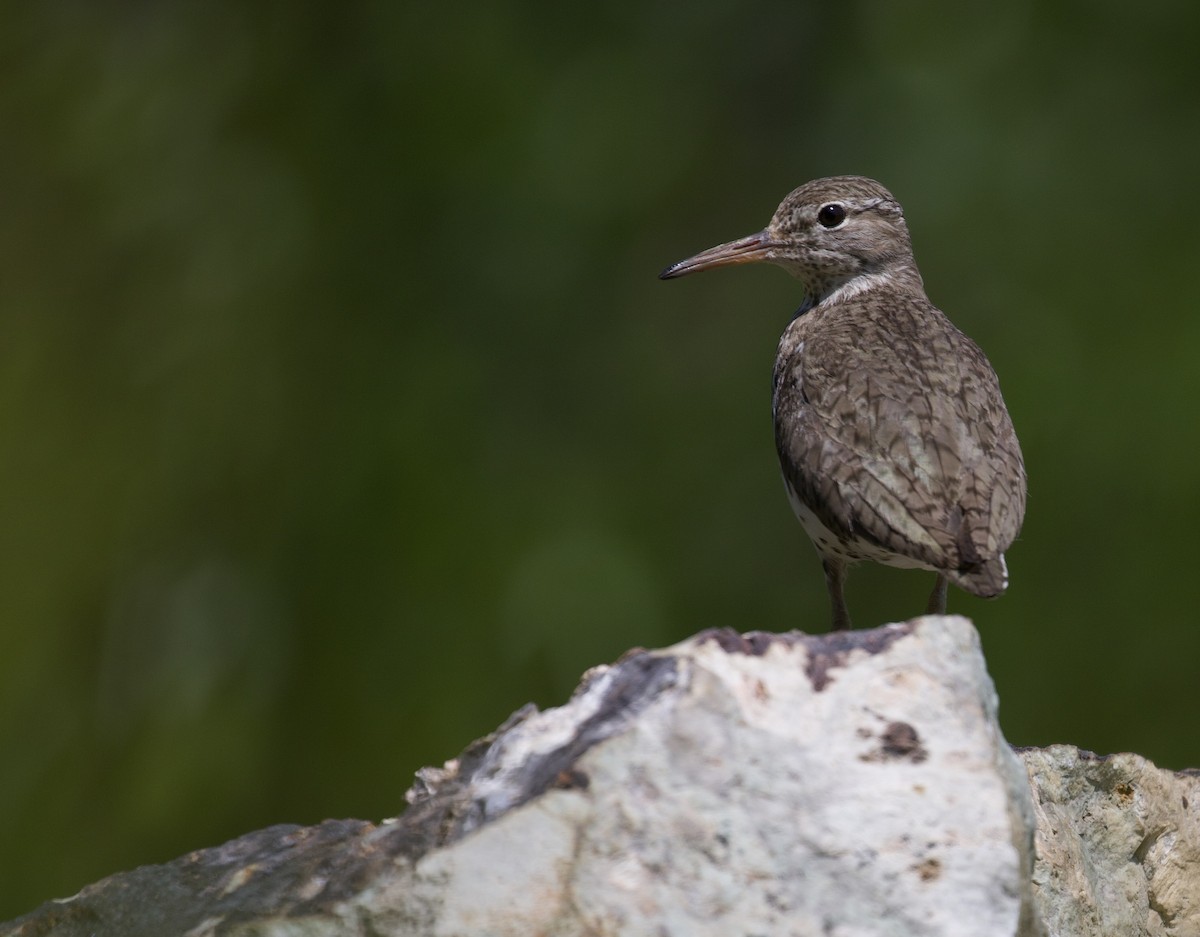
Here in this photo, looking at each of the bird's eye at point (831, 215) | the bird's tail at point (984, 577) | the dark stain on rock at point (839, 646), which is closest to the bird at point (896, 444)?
the bird's tail at point (984, 577)

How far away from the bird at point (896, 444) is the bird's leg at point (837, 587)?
0.01 meters

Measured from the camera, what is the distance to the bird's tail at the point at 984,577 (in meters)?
4.92

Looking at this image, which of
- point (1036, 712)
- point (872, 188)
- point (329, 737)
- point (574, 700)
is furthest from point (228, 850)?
point (1036, 712)

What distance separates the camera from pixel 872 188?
742cm

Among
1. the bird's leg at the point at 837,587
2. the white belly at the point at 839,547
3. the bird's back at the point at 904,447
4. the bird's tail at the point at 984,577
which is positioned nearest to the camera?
the bird's tail at the point at 984,577

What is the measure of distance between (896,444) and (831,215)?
2.19 meters

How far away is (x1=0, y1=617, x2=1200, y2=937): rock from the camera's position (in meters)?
3.28

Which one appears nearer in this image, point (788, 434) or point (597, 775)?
point (597, 775)

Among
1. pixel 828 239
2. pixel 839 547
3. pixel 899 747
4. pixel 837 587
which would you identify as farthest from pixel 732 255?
pixel 899 747

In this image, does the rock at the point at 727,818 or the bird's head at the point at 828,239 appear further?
the bird's head at the point at 828,239

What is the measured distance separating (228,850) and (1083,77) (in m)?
8.43

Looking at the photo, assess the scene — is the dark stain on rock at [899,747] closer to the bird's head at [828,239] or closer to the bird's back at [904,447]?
the bird's back at [904,447]

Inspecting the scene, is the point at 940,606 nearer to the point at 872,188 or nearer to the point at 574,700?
the point at 872,188

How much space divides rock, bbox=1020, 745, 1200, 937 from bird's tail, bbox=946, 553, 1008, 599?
23.6 inches
